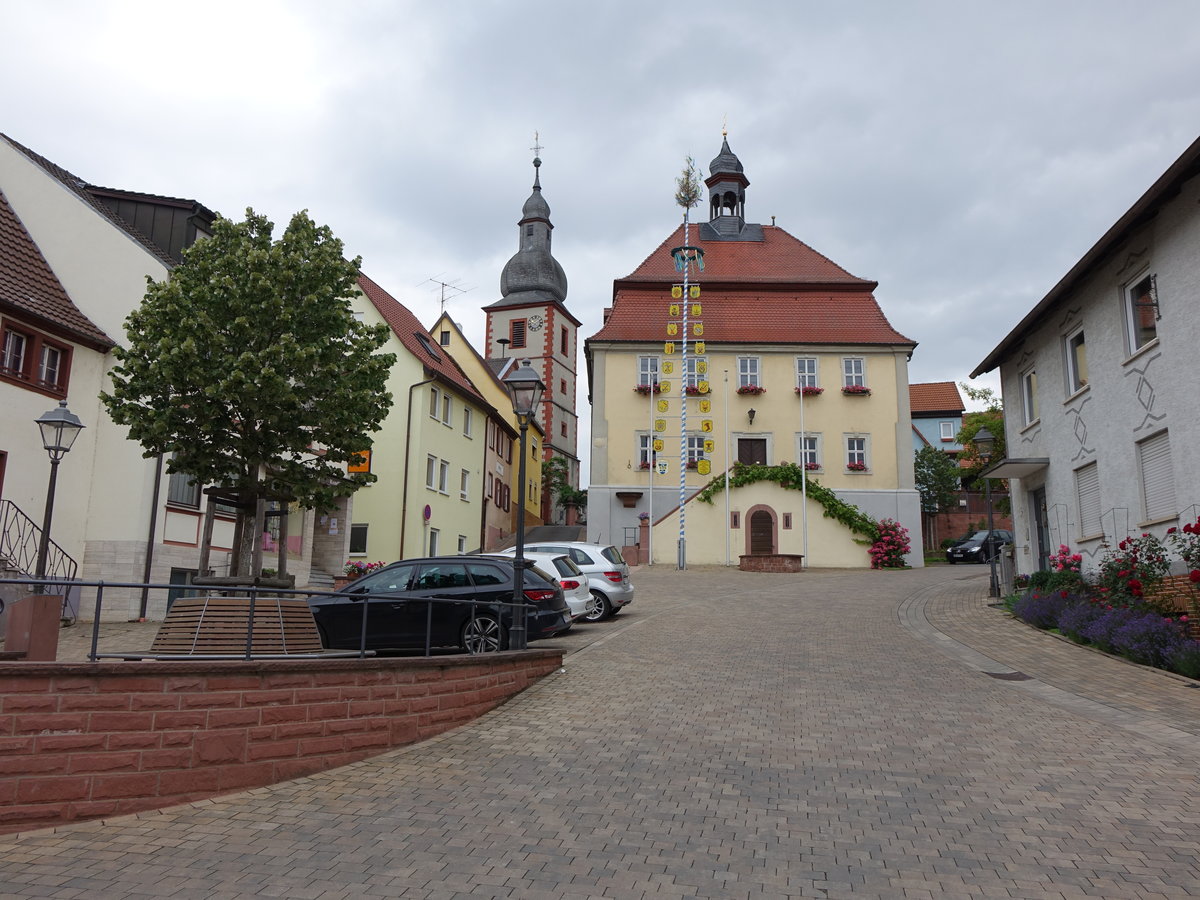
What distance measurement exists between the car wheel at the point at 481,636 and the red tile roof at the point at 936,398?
65.8 metres

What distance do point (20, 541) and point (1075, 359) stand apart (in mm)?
20578

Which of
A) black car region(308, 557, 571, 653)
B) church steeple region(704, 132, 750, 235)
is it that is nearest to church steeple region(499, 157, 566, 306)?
church steeple region(704, 132, 750, 235)

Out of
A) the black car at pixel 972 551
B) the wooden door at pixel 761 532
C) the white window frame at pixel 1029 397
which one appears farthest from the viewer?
the black car at pixel 972 551

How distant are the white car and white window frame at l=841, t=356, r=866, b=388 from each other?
26.6 m

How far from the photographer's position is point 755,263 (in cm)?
4653

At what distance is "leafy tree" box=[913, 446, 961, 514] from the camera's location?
55219mm

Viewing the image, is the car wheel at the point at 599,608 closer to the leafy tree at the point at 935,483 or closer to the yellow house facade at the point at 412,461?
the yellow house facade at the point at 412,461

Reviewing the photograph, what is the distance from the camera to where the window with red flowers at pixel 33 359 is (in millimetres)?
17453

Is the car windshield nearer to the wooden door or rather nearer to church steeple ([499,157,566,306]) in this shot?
the wooden door

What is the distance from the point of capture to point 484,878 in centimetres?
570

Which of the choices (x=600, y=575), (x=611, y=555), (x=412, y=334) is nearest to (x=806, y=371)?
(x=412, y=334)

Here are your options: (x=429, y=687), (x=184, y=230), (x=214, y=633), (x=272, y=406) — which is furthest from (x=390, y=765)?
(x=184, y=230)

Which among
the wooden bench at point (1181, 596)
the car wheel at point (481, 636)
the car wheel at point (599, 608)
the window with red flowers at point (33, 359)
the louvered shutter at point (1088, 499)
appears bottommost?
the car wheel at point (481, 636)

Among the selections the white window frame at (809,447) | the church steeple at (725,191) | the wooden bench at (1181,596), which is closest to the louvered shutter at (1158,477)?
the wooden bench at (1181,596)
